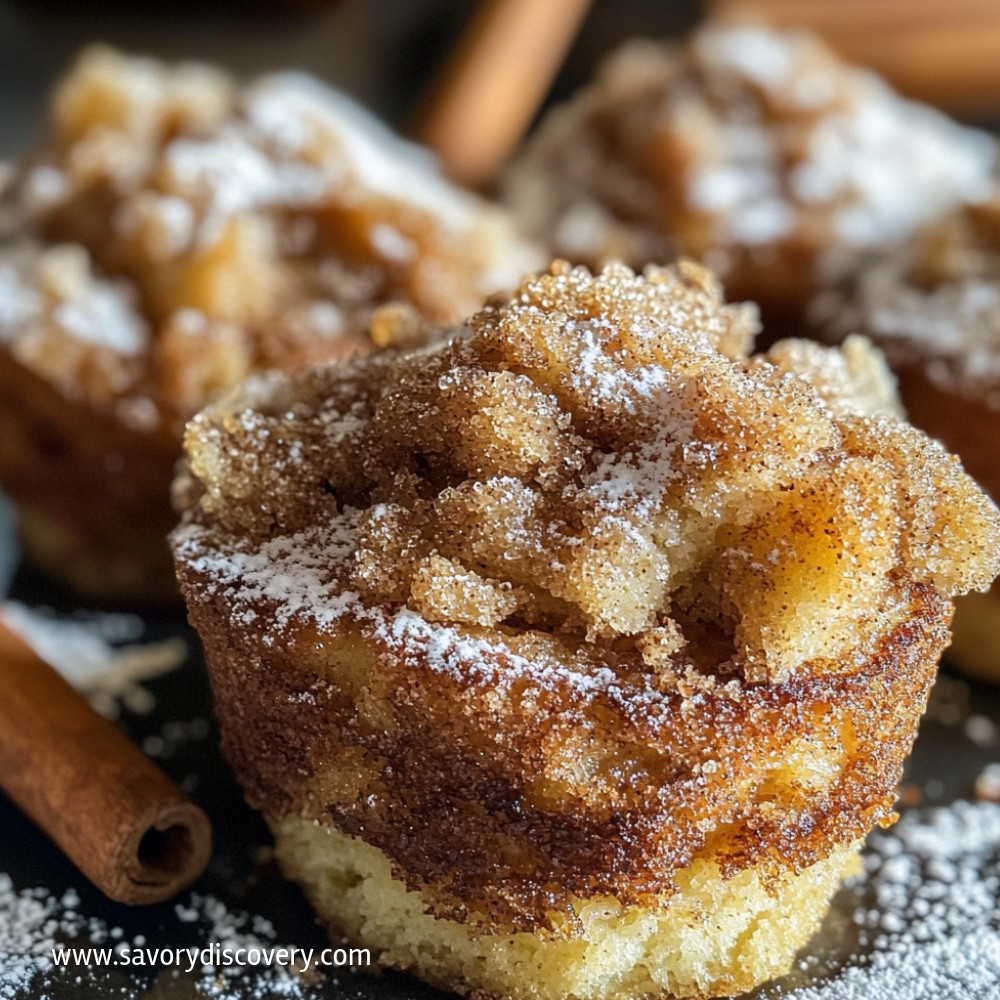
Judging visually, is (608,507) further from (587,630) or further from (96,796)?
(96,796)

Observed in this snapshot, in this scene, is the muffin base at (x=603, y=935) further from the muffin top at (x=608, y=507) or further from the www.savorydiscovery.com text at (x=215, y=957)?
the muffin top at (x=608, y=507)

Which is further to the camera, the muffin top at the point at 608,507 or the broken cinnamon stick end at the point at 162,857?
the broken cinnamon stick end at the point at 162,857

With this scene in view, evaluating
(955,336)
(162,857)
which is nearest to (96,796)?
(162,857)

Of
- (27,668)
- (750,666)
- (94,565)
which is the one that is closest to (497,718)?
(750,666)

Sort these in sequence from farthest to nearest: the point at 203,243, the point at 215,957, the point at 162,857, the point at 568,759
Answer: the point at 203,243, the point at 162,857, the point at 215,957, the point at 568,759

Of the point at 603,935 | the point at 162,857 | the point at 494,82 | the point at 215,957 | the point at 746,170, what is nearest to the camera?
the point at 603,935

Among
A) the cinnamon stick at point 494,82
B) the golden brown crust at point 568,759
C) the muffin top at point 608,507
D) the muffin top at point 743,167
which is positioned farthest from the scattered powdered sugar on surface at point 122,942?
the cinnamon stick at point 494,82
